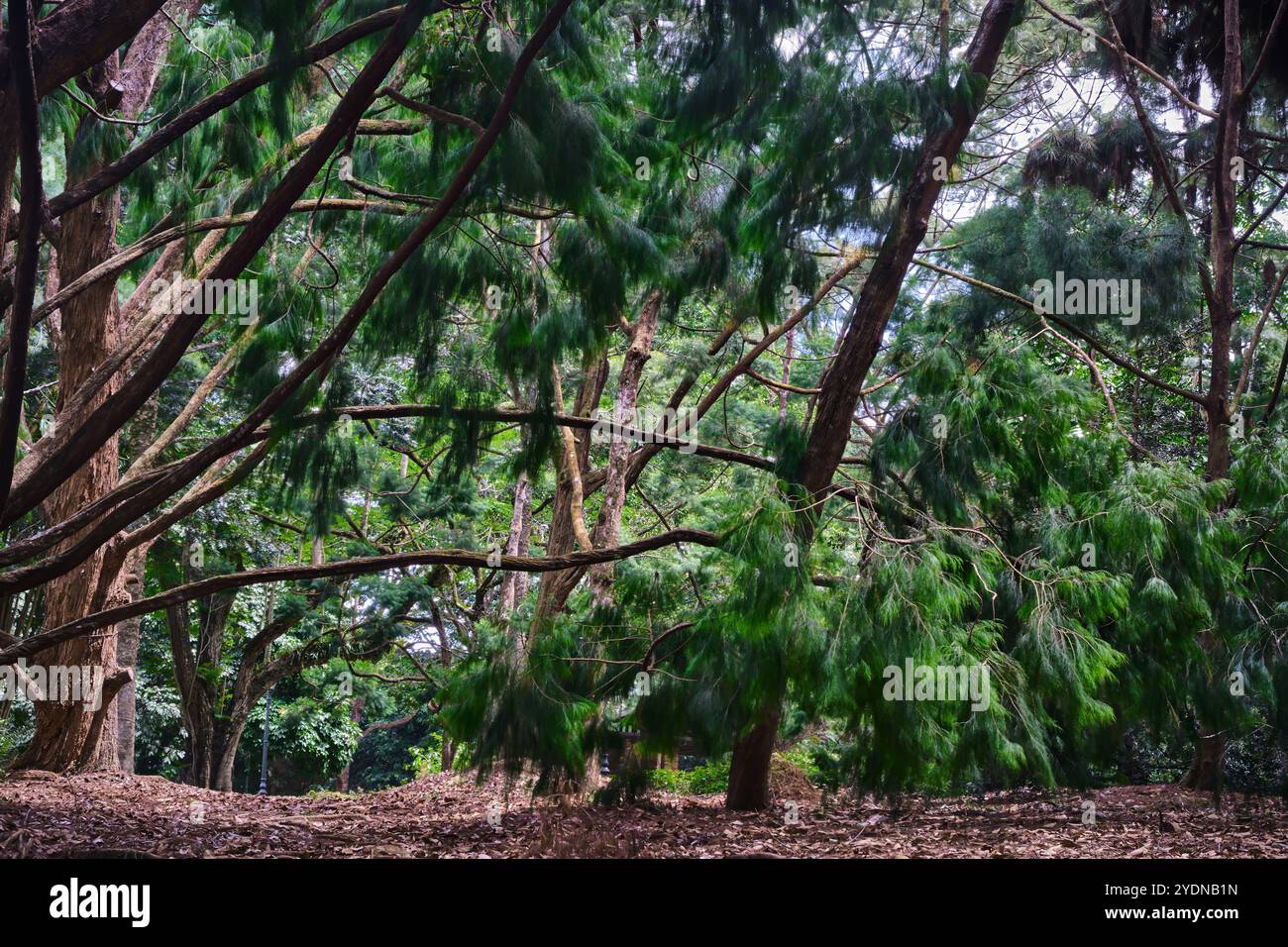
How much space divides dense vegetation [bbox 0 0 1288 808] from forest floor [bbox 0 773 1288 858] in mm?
310

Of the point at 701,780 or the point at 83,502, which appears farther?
the point at 701,780

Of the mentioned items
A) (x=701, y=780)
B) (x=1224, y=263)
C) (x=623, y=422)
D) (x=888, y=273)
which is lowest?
(x=701, y=780)

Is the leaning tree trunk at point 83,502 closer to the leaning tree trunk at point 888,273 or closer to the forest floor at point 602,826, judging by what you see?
the forest floor at point 602,826

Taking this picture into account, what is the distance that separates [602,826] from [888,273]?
3.08 metres

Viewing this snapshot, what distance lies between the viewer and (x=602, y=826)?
5.12 metres

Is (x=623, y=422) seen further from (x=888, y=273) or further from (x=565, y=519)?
(x=888, y=273)

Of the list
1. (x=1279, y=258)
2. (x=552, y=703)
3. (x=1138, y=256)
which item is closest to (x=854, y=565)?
(x=552, y=703)

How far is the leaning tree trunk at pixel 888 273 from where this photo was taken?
4.80 metres

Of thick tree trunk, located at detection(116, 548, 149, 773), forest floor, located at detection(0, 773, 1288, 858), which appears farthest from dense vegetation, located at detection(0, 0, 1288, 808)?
thick tree trunk, located at detection(116, 548, 149, 773)

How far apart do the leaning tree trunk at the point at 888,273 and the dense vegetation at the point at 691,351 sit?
0.02m

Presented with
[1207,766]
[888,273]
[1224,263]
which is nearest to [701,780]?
[1207,766]

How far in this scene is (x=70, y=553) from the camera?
13.0ft

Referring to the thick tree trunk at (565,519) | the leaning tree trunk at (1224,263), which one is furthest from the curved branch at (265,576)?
the leaning tree trunk at (1224,263)

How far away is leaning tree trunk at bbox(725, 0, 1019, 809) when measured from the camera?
4.80m
